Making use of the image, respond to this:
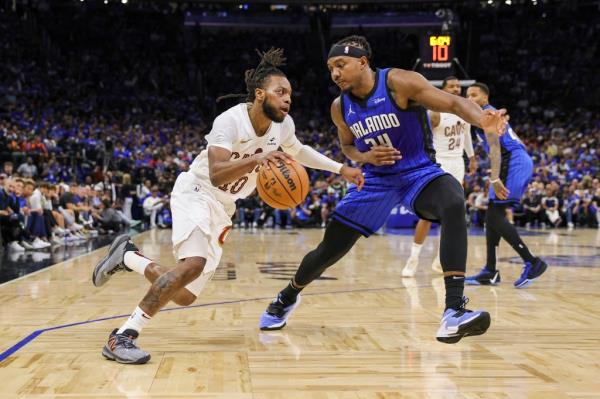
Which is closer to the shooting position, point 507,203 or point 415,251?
point 507,203

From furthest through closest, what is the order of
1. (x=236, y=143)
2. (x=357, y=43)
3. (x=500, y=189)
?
(x=500, y=189) < (x=357, y=43) < (x=236, y=143)

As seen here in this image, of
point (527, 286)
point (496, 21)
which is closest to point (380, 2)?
point (496, 21)

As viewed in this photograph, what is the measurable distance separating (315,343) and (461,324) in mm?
917

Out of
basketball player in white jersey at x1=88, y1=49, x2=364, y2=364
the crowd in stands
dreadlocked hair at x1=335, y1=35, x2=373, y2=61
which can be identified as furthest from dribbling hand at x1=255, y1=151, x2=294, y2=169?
the crowd in stands

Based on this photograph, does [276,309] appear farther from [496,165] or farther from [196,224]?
[496,165]

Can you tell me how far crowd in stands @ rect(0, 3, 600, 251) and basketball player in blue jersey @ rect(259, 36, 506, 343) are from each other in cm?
772

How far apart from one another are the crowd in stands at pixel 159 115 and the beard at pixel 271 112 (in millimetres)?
7841

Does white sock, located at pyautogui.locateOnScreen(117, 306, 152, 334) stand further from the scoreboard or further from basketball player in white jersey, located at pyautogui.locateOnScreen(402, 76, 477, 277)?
the scoreboard

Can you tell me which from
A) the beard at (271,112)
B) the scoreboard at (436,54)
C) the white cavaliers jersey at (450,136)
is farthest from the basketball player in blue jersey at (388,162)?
the scoreboard at (436,54)

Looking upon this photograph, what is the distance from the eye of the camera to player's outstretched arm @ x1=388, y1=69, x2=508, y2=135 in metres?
3.72

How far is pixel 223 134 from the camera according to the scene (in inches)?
162

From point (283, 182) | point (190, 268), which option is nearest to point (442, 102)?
point (283, 182)

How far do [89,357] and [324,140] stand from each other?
86.0 feet

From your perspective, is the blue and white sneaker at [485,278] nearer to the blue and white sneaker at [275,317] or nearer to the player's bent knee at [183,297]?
the blue and white sneaker at [275,317]
